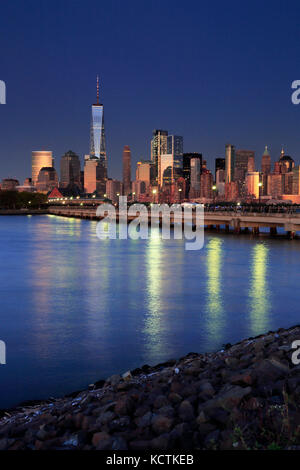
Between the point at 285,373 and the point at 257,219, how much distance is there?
65341 mm

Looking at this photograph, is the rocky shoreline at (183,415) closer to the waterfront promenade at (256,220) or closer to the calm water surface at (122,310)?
the calm water surface at (122,310)

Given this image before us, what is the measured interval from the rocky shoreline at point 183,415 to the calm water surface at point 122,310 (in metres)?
3.15

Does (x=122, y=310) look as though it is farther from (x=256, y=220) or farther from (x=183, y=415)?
(x=256, y=220)

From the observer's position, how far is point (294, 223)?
65.5 m

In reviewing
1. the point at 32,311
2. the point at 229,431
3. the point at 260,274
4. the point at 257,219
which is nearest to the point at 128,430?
the point at 229,431

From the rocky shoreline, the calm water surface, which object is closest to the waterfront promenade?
the calm water surface

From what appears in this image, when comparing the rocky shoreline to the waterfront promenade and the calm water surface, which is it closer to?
the calm water surface

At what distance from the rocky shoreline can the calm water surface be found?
3.15 m

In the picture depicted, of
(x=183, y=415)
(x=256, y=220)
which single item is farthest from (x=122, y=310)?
(x=256, y=220)

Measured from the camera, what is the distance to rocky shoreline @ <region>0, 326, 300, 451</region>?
7.58 meters

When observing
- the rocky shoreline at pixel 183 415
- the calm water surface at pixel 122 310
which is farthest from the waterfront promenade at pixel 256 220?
the rocky shoreline at pixel 183 415

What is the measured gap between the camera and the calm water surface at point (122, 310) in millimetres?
15750

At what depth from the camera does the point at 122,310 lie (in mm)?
24547
